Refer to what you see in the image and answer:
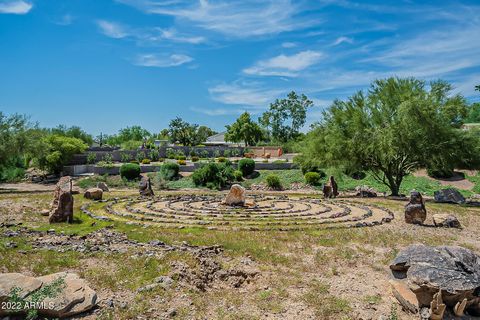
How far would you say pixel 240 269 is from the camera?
9820 mm

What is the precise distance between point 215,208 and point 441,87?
669 inches

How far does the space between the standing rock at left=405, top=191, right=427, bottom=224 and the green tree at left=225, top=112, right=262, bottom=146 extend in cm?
7100

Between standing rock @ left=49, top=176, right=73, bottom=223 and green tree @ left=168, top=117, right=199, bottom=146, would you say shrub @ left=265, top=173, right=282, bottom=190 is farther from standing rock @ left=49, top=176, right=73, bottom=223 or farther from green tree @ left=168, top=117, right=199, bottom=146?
green tree @ left=168, top=117, right=199, bottom=146

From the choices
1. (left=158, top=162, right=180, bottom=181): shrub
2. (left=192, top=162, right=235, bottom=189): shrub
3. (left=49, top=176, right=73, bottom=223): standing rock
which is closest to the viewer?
(left=49, top=176, right=73, bottom=223): standing rock

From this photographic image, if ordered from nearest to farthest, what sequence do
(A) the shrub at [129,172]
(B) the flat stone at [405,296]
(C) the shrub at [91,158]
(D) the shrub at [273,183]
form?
(B) the flat stone at [405,296], (D) the shrub at [273,183], (A) the shrub at [129,172], (C) the shrub at [91,158]

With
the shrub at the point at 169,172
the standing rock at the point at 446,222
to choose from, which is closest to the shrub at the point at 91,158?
the shrub at the point at 169,172

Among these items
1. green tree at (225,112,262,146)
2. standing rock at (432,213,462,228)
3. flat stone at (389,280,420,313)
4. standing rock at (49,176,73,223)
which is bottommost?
flat stone at (389,280,420,313)

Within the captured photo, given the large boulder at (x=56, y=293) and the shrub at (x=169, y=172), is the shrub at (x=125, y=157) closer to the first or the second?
the shrub at (x=169, y=172)

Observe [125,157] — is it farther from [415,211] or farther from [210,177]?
[415,211]

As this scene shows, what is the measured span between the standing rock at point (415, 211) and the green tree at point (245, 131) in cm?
7100

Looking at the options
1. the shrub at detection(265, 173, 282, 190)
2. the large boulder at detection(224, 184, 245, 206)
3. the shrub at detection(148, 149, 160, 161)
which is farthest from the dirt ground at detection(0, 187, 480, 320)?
the shrub at detection(148, 149, 160, 161)

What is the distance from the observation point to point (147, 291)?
323 inches

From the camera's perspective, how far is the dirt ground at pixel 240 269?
7746mm

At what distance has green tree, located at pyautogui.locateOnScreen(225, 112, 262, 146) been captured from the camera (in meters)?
86.8
